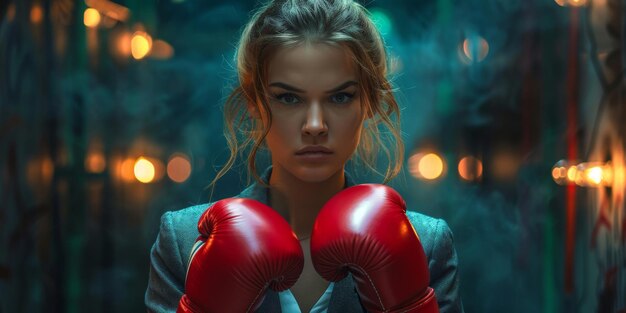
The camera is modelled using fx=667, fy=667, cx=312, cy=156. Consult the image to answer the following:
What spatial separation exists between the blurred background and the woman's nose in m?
0.67

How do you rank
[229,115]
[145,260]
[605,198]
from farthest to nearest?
[145,260] < [605,198] < [229,115]

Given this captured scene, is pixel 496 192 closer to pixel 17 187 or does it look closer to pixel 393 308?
pixel 393 308

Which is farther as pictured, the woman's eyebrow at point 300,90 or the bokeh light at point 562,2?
the bokeh light at point 562,2

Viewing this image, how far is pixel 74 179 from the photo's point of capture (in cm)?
194

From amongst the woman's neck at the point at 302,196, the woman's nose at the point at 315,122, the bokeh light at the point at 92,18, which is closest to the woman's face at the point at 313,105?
the woman's nose at the point at 315,122

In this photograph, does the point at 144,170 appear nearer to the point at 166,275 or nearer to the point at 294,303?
the point at 166,275

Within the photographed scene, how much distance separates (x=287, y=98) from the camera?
1.32 m

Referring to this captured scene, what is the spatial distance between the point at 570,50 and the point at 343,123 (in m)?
0.91

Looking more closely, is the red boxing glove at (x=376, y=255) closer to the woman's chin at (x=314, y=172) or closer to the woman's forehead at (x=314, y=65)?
the woman's chin at (x=314, y=172)

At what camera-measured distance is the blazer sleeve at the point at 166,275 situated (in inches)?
53.7

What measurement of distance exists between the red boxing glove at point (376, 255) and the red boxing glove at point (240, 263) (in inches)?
2.3

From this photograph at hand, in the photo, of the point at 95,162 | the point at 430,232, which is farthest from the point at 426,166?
the point at 95,162

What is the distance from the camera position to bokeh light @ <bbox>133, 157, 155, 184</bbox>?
193cm

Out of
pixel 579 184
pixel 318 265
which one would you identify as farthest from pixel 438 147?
pixel 318 265
